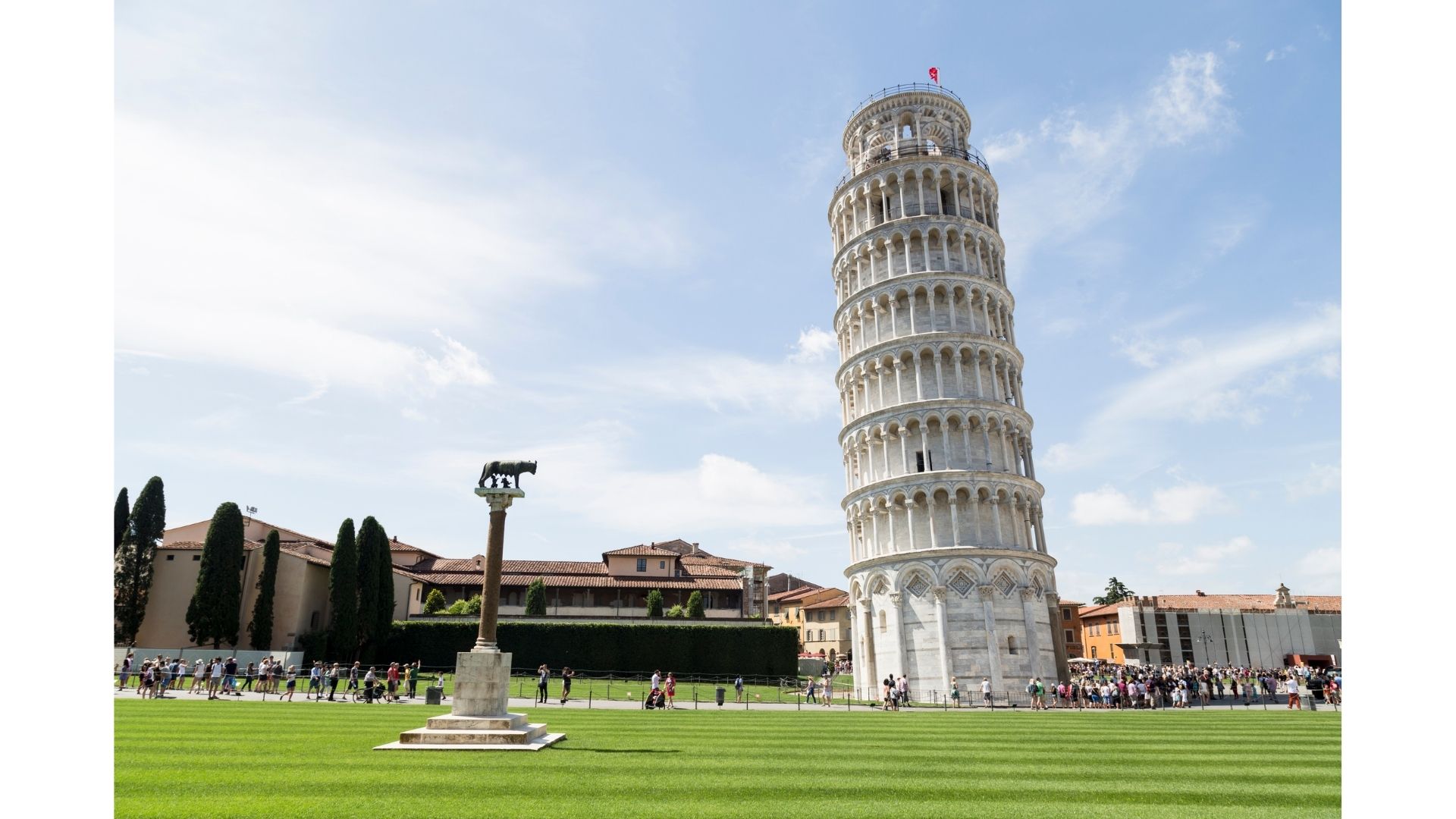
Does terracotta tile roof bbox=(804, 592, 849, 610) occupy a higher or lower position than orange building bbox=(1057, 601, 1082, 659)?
higher

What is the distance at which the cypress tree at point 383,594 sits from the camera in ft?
166

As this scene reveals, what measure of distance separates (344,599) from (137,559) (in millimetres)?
12629

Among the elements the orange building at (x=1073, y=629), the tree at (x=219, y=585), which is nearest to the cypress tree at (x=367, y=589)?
the tree at (x=219, y=585)

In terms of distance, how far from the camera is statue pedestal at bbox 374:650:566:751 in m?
16.4

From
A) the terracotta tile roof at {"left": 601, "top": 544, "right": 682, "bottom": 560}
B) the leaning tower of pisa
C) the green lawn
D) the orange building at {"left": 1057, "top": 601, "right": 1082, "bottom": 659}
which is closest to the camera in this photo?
the green lawn

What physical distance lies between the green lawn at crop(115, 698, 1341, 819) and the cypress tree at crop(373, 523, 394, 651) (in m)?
29.0

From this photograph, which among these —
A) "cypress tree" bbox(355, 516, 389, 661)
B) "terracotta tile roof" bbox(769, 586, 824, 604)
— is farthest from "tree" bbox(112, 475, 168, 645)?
"terracotta tile roof" bbox(769, 586, 824, 604)

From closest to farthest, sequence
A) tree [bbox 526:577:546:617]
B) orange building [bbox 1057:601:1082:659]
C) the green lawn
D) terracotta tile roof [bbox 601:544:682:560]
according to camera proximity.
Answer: the green lawn
tree [bbox 526:577:546:617]
terracotta tile roof [bbox 601:544:682:560]
orange building [bbox 1057:601:1082:659]

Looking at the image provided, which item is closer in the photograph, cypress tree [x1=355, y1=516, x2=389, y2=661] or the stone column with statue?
the stone column with statue

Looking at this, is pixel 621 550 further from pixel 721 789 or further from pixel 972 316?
pixel 721 789

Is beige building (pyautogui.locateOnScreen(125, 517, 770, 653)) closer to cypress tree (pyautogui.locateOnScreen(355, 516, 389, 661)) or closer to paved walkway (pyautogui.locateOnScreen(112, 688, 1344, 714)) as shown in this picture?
cypress tree (pyautogui.locateOnScreen(355, 516, 389, 661))

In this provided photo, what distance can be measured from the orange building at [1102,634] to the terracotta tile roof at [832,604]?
99.9 ft

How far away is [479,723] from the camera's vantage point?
1725cm

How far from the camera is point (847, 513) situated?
5150 cm
